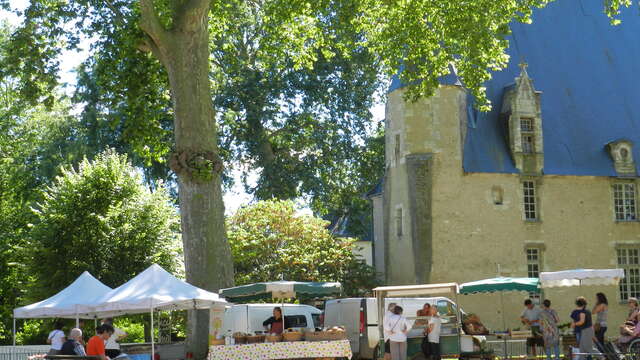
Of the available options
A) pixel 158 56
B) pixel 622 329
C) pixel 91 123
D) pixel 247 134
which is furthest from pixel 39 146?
pixel 622 329

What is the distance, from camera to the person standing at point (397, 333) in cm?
2027

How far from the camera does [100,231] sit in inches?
1190

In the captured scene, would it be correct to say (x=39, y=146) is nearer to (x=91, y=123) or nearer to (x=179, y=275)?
(x=91, y=123)

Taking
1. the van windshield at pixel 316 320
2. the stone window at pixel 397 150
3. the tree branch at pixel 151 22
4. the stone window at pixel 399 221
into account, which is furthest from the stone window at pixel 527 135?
the tree branch at pixel 151 22

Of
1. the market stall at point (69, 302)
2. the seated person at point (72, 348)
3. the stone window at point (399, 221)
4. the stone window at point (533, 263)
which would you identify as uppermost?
the stone window at point (399, 221)

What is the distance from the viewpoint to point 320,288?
22.3m

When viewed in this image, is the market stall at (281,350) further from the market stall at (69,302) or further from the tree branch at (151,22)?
the tree branch at (151,22)

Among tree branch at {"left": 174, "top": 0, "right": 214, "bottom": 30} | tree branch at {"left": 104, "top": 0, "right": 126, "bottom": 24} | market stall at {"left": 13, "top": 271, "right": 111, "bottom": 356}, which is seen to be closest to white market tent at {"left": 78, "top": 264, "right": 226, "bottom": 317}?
market stall at {"left": 13, "top": 271, "right": 111, "bottom": 356}

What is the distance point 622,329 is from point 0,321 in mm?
25463

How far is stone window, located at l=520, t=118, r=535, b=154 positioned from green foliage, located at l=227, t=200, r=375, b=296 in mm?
8144

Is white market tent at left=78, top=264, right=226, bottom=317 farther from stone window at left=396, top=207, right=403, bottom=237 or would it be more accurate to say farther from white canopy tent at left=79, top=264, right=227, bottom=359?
stone window at left=396, top=207, right=403, bottom=237

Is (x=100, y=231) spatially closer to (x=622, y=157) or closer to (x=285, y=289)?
(x=285, y=289)

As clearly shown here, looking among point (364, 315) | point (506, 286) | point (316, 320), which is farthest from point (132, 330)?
point (506, 286)

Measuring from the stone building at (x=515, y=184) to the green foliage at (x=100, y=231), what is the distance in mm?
9859
